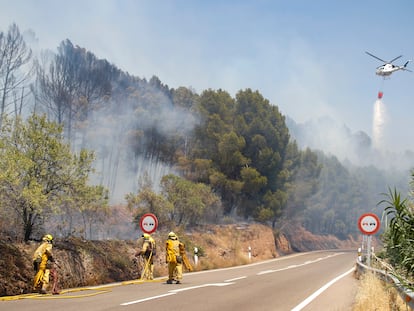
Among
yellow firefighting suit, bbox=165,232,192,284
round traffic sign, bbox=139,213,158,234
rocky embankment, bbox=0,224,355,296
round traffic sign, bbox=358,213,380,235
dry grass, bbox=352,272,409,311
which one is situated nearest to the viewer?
dry grass, bbox=352,272,409,311

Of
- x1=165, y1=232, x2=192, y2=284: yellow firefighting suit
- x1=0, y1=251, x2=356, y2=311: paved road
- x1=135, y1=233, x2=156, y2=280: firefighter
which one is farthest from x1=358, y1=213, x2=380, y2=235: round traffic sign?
x1=135, y1=233, x2=156, y2=280: firefighter

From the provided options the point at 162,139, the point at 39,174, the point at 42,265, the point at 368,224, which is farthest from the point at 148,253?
the point at 162,139

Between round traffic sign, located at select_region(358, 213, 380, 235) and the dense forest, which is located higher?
the dense forest


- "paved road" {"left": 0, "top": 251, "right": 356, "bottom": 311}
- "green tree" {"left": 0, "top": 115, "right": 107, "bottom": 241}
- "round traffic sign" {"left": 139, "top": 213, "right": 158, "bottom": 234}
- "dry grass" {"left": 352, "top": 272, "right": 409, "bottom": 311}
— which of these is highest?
"green tree" {"left": 0, "top": 115, "right": 107, "bottom": 241}

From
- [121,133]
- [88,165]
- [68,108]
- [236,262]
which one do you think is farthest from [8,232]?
[121,133]

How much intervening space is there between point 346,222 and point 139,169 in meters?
56.1

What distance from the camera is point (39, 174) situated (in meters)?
16.1

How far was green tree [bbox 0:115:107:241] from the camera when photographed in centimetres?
1489

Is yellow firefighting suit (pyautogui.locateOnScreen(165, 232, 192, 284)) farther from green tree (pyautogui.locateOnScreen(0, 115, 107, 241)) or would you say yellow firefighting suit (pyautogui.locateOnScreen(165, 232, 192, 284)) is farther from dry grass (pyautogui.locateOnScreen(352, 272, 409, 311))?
dry grass (pyautogui.locateOnScreen(352, 272, 409, 311))

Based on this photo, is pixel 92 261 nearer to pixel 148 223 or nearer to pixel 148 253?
pixel 148 253

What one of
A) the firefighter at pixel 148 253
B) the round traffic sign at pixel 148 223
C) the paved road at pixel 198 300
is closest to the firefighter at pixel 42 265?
the paved road at pixel 198 300

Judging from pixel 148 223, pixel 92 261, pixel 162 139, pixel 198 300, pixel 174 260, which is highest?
pixel 162 139

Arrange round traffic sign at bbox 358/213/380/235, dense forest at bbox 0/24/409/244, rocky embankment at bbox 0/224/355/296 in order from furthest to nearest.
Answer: dense forest at bbox 0/24/409/244, round traffic sign at bbox 358/213/380/235, rocky embankment at bbox 0/224/355/296

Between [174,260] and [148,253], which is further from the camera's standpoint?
[148,253]
